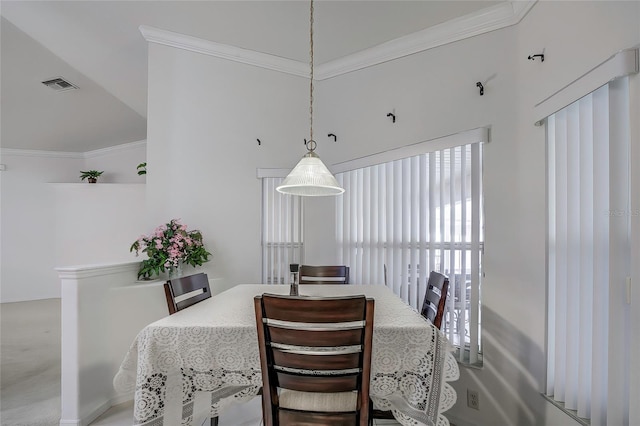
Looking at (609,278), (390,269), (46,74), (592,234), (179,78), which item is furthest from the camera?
(46,74)

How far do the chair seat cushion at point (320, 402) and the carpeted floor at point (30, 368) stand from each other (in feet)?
6.20

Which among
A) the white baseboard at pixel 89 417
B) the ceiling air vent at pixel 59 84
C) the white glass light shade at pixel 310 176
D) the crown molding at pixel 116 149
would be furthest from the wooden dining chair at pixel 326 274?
the crown molding at pixel 116 149

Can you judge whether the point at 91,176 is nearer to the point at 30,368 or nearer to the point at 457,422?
the point at 30,368

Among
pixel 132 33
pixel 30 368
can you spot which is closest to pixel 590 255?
pixel 132 33

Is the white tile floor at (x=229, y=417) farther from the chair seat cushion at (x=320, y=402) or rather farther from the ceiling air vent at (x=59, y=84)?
the ceiling air vent at (x=59, y=84)

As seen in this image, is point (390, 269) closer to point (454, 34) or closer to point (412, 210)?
point (412, 210)

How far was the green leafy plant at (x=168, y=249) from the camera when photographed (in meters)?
2.77

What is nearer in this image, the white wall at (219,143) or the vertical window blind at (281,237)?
the white wall at (219,143)

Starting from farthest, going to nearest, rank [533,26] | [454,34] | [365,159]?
[365,159]
[454,34]
[533,26]

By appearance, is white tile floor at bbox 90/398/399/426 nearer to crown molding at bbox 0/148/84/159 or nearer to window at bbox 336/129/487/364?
window at bbox 336/129/487/364

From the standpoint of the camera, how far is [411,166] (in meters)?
2.65

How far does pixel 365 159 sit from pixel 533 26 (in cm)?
151

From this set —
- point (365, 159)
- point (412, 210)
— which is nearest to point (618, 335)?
point (412, 210)

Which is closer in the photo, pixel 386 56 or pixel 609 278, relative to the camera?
pixel 609 278
